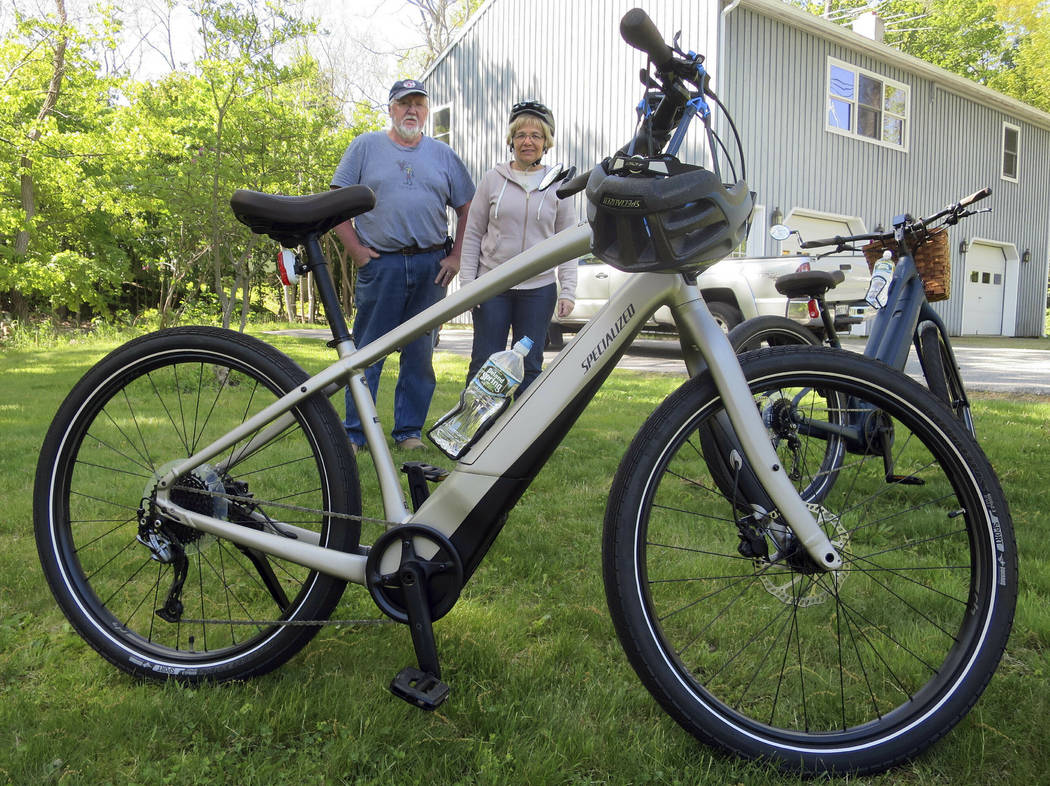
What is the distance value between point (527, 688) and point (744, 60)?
14.6 metres

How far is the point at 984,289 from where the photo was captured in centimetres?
2017

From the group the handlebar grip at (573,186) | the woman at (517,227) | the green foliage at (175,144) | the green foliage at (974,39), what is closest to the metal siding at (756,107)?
the green foliage at (175,144)

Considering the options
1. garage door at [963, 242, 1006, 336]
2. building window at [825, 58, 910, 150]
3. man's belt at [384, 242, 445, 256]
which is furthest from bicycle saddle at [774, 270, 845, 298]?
garage door at [963, 242, 1006, 336]

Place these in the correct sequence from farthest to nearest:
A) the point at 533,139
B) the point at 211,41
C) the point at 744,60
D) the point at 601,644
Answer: the point at 744,60 < the point at 211,41 < the point at 533,139 < the point at 601,644

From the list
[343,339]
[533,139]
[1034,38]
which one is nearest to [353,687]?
[343,339]

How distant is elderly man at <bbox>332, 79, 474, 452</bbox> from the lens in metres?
4.18

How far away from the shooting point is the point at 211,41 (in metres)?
6.88

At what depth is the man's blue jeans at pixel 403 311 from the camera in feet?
13.9

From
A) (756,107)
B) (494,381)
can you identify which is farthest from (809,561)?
(756,107)

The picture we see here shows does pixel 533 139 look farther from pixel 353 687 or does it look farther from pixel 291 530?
pixel 353 687

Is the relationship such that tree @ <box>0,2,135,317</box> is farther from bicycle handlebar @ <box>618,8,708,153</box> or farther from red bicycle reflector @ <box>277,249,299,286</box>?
bicycle handlebar @ <box>618,8,708,153</box>

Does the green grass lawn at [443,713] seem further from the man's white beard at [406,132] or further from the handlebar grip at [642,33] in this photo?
the man's white beard at [406,132]

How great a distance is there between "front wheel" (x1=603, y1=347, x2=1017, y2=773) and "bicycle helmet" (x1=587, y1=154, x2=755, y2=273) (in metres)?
0.27

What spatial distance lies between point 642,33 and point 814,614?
5.80ft
